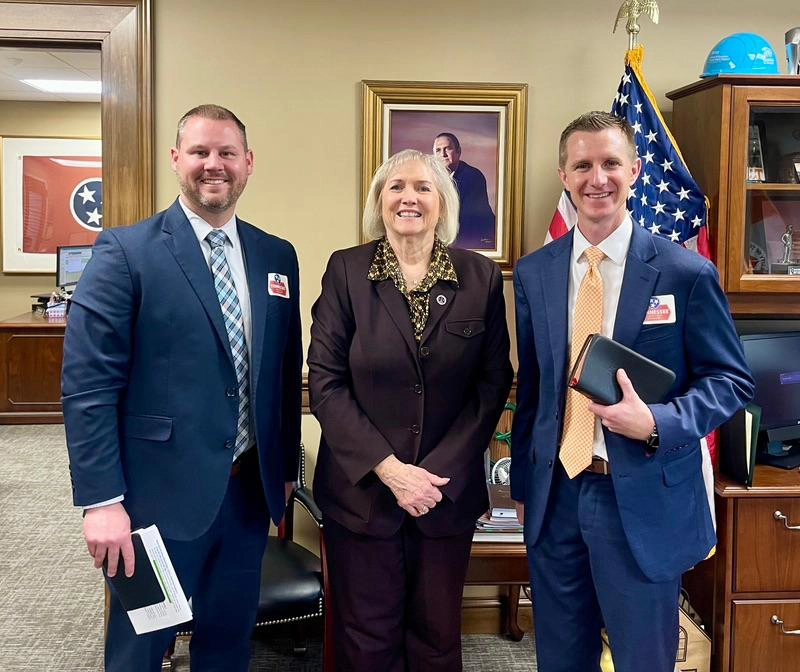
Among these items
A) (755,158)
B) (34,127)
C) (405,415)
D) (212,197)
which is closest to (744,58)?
(755,158)

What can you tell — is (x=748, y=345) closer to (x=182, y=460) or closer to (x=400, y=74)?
(x=400, y=74)

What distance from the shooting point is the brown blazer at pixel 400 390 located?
71.1 inches

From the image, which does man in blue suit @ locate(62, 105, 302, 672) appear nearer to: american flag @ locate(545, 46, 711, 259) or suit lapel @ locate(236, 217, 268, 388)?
suit lapel @ locate(236, 217, 268, 388)

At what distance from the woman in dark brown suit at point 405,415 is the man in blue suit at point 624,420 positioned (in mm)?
165

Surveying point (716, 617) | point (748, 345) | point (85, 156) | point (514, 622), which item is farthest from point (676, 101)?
point (85, 156)

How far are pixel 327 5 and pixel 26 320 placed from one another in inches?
181

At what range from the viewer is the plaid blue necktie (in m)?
1.77

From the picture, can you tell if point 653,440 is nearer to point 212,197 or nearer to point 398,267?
point 398,267

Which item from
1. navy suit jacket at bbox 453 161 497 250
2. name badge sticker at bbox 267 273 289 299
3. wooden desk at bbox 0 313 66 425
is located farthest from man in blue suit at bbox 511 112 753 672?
wooden desk at bbox 0 313 66 425

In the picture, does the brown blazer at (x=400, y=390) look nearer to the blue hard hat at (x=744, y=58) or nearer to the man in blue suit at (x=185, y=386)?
the man in blue suit at (x=185, y=386)

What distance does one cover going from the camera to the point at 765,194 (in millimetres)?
2551

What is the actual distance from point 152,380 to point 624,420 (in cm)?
100

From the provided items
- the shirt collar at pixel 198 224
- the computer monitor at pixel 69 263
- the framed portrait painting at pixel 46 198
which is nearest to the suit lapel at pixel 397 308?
the shirt collar at pixel 198 224

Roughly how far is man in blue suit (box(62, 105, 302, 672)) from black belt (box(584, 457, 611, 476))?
0.73 m
